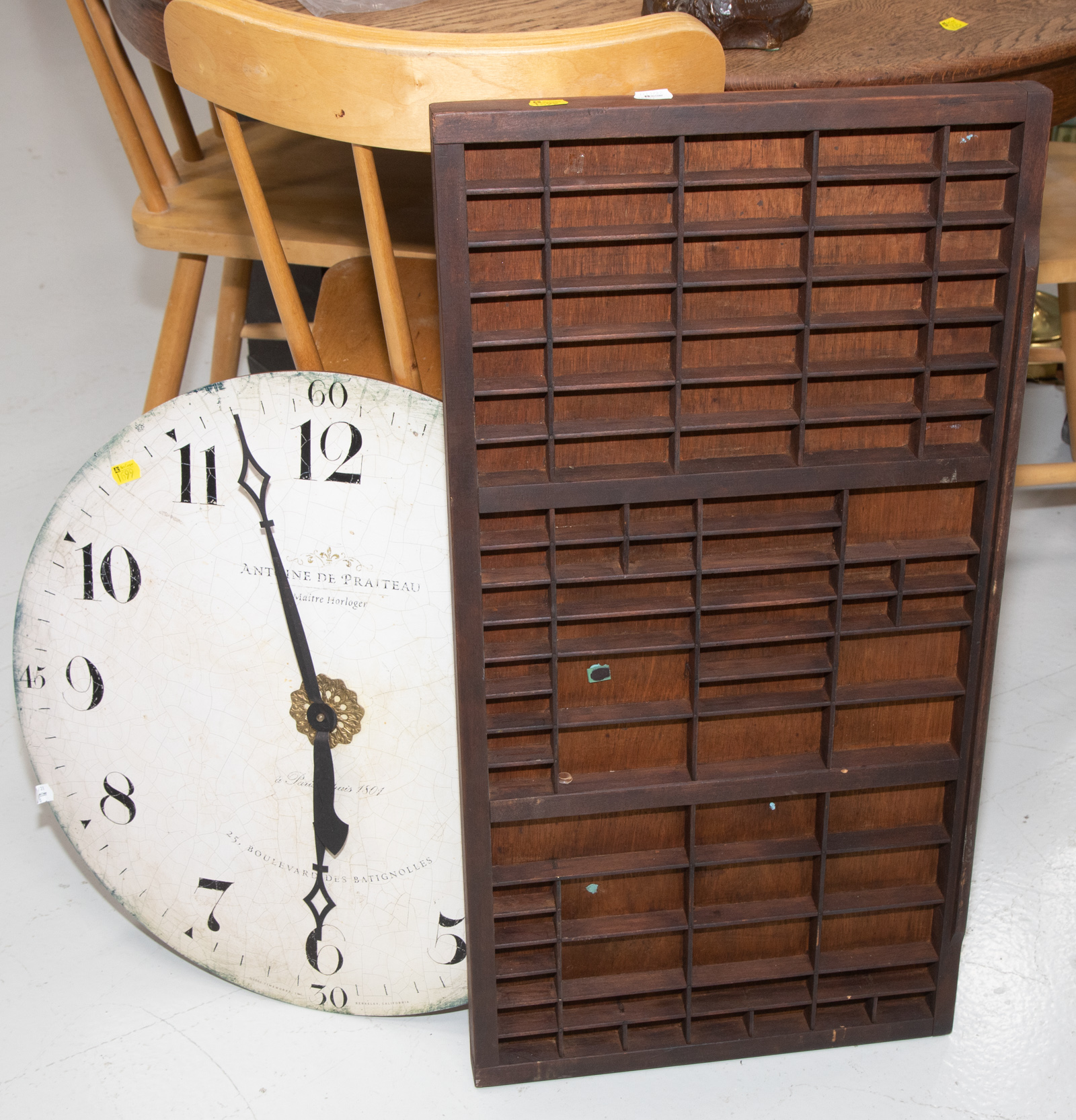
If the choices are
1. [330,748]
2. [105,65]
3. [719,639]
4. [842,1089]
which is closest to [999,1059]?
[842,1089]

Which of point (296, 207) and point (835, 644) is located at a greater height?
point (296, 207)

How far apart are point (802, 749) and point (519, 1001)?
0.36 meters

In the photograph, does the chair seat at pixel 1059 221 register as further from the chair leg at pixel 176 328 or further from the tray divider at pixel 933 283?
the chair leg at pixel 176 328

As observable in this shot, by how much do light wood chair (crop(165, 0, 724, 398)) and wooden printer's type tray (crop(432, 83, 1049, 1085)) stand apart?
66 millimetres

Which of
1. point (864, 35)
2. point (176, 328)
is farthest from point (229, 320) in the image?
point (864, 35)

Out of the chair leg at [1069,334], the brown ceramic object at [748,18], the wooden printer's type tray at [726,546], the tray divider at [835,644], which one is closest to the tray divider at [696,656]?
the wooden printer's type tray at [726,546]

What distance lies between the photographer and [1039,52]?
46.1 inches

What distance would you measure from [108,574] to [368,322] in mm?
416

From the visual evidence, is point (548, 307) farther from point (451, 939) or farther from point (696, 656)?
point (451, 939)

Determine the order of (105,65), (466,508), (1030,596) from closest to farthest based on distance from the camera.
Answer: (466,508) < (105,65) < (1030,596)

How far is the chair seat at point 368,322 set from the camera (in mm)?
1315

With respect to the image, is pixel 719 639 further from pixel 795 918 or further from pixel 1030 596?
pixel 1030 596

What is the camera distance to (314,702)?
1.19m

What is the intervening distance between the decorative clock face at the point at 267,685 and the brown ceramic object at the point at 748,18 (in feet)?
1.58
